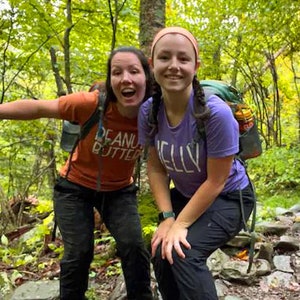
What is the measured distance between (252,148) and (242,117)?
0.75ft

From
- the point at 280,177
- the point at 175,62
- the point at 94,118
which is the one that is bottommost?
the point at 280,177

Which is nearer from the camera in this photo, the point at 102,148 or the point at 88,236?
the point at 102,148

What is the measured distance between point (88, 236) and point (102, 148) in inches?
26.7

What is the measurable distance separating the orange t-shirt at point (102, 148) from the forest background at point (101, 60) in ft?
2.87

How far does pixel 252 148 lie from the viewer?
2480mm

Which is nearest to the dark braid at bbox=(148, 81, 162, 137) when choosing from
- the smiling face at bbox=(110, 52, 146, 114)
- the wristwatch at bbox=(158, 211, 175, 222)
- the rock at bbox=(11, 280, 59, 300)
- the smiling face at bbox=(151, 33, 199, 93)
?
the smiling face at bbox=(151, 33, 199, 93)

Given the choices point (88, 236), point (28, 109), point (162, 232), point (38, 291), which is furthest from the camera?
point (38, 291)

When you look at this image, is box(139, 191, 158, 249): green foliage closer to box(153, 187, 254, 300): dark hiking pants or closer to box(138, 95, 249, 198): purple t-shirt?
box(153, 187, 254, 300): dark hiking pants

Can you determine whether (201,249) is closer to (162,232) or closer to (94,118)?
(162,232)

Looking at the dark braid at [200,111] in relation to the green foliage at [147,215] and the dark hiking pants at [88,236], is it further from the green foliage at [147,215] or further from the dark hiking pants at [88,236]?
the green foliage at [147,215]

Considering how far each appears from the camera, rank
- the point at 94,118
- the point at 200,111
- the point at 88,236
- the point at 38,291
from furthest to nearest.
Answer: the point at 38,291 → the point at 88,236 → the point at 94,118 → the point at 200,111

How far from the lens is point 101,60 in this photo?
6.58 metres

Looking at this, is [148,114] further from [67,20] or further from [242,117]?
[67,20]

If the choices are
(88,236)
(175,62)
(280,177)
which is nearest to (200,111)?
(175,62)
